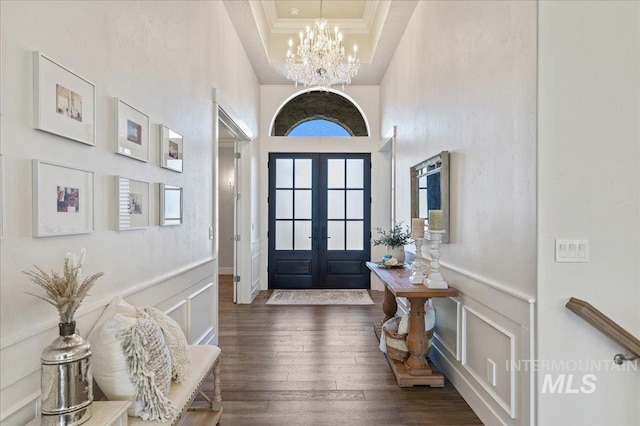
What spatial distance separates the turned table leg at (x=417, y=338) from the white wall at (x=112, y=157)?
1.82 meters

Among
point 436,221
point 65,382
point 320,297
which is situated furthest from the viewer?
point 320,297

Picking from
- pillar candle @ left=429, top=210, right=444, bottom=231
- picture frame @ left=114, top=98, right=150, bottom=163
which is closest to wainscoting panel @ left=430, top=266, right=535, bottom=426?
pillar candle @ left=429, top=210, right=444, bottom=231

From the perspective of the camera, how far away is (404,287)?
2.88 metres

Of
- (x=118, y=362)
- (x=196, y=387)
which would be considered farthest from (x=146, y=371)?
(x=196, y=387)

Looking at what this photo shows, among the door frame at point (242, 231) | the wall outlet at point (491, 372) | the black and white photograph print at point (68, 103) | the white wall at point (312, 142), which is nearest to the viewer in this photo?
the black and white photograph print at point (68, 103)

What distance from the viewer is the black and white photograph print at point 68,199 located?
1477mm

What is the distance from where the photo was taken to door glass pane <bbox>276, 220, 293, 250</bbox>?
6379 mm

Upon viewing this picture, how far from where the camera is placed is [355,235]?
641 cm

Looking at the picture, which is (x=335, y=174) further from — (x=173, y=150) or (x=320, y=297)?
(x=173, y=150)

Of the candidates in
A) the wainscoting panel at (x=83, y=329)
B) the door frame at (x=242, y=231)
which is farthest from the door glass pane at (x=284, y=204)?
the wainscoting panel at (x=83, y=329)

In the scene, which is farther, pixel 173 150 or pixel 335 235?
pixel 335 235
